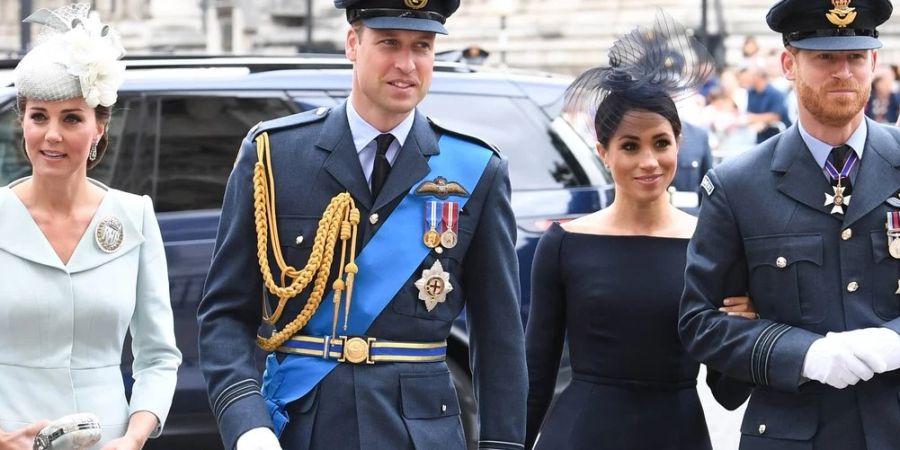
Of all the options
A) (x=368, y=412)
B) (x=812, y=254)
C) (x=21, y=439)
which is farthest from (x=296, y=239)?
(x=812, y=254)

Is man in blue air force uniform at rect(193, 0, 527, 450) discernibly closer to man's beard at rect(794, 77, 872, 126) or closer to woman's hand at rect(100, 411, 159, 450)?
woman's hand at rect(100, 411, 159, 450)

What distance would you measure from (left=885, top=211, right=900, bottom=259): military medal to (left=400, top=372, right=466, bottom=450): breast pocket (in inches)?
45.6

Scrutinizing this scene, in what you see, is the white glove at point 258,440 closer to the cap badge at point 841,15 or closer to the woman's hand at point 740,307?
the woman's hand at point 740,307

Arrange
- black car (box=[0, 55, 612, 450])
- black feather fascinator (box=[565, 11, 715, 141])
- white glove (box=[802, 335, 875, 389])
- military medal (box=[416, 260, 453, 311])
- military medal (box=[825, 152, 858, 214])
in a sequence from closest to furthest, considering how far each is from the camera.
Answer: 1. white glove (box=[802, 335, 875, 389])
2. military medal (box=[416, 260, 453, 311])
3. military medal (box=[825, 152, 858, 214])
4. black feather fascinator (box=[565, 11, 715, 141])
5. black car (box=[0, 55, 612, 450])

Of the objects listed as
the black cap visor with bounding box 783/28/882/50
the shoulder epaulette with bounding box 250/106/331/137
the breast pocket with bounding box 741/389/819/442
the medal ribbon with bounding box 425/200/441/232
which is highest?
the black cap visor with bounding box 783/28/882/50

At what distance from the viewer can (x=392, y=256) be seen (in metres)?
4.44

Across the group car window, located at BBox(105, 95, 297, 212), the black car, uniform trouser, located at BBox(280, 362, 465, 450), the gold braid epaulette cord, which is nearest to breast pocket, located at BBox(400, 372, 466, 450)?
uniform trouser, located at BBox(280, 362, 465, 450)

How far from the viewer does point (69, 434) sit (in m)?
4.32

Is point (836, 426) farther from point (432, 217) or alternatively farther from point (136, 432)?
point (136, 432)

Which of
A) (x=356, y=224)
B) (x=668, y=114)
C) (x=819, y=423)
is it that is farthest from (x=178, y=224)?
(x=819, y=423)

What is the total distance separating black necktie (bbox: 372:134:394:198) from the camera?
452cm

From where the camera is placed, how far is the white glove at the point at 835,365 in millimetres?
4316

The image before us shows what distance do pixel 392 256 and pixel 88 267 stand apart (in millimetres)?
785

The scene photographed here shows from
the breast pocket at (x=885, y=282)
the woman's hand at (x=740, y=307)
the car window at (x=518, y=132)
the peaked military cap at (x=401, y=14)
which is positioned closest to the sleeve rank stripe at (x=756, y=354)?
the woman's hand at (x=740, y=307)
